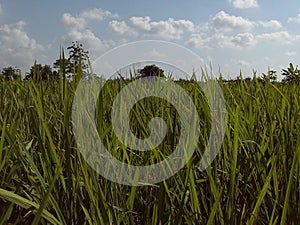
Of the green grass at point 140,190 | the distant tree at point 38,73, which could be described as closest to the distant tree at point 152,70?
the distant tree at point 38,73

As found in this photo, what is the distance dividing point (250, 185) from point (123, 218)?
0.82 feet

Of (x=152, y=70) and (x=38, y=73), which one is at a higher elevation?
(x=152, y=70)

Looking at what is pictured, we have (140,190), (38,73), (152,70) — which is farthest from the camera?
(152,70)

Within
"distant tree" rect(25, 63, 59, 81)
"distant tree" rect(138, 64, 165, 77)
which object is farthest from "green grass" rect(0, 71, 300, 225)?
"distant tree" rect(138, 64, 165, 77)

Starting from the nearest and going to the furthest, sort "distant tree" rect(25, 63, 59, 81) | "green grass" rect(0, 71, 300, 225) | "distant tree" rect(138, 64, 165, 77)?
1. "green grass" rect(0, 71, 300, 225)
2. "distant tree" rect(25, 63, 59, 81)
3. "distant tree" rect(138, 64, 165, 77)

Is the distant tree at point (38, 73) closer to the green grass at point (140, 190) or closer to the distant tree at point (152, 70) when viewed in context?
the green grass at point (140, 190)

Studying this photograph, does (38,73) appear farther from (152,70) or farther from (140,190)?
(152,70)

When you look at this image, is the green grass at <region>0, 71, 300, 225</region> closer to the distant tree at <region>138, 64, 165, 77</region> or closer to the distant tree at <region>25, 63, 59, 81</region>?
the distant tree at <region>25, 63, 59, 81</region>

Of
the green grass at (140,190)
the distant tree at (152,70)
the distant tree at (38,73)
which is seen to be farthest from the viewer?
the distant tree at (152,70)

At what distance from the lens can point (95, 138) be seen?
0.68m

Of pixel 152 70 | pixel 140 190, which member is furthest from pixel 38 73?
pixel 152 70

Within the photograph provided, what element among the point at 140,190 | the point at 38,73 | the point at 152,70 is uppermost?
the point at 152,70

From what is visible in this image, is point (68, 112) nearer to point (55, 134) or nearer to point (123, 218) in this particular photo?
point (123, 218)

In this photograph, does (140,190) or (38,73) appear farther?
(38,73)
